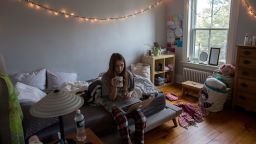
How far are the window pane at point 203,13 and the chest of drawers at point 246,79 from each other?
1.05 metres

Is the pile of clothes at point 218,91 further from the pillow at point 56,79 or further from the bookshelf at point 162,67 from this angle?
the pillow at point 56,79

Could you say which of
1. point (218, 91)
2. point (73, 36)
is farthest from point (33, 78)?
point (218, 91)

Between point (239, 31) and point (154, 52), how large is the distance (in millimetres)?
1508

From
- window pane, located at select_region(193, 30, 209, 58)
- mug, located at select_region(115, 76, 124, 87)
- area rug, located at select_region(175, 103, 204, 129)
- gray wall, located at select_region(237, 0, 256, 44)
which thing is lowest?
area rug, located at select_region(175, 103, 204, 129)

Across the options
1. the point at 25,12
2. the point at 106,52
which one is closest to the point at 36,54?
the point at 25,12

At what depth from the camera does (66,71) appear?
3.09 metres

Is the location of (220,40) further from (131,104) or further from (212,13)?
(131,104)

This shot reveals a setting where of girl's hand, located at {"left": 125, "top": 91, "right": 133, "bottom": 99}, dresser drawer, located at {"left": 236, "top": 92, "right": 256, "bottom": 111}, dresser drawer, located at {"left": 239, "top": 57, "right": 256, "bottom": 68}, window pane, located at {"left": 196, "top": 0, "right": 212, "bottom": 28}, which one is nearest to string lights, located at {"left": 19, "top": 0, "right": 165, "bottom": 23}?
window pane, located at {"left": 196, "top": 0, "right": 212, "bottom": 28}

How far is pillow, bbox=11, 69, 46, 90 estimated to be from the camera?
2496 mm

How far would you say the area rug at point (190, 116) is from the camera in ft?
8.55

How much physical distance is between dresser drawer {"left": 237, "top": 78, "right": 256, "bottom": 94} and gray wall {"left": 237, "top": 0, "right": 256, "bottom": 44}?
0.70m

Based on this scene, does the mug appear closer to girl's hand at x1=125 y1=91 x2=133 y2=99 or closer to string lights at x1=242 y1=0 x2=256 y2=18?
girl's hand at x1=125 y1=91 x2=133 y2=99

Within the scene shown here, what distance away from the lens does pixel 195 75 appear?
374 centimetres

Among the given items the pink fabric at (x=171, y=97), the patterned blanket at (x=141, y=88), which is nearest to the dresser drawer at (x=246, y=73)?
the pink fabric at (x=171, y=97)
